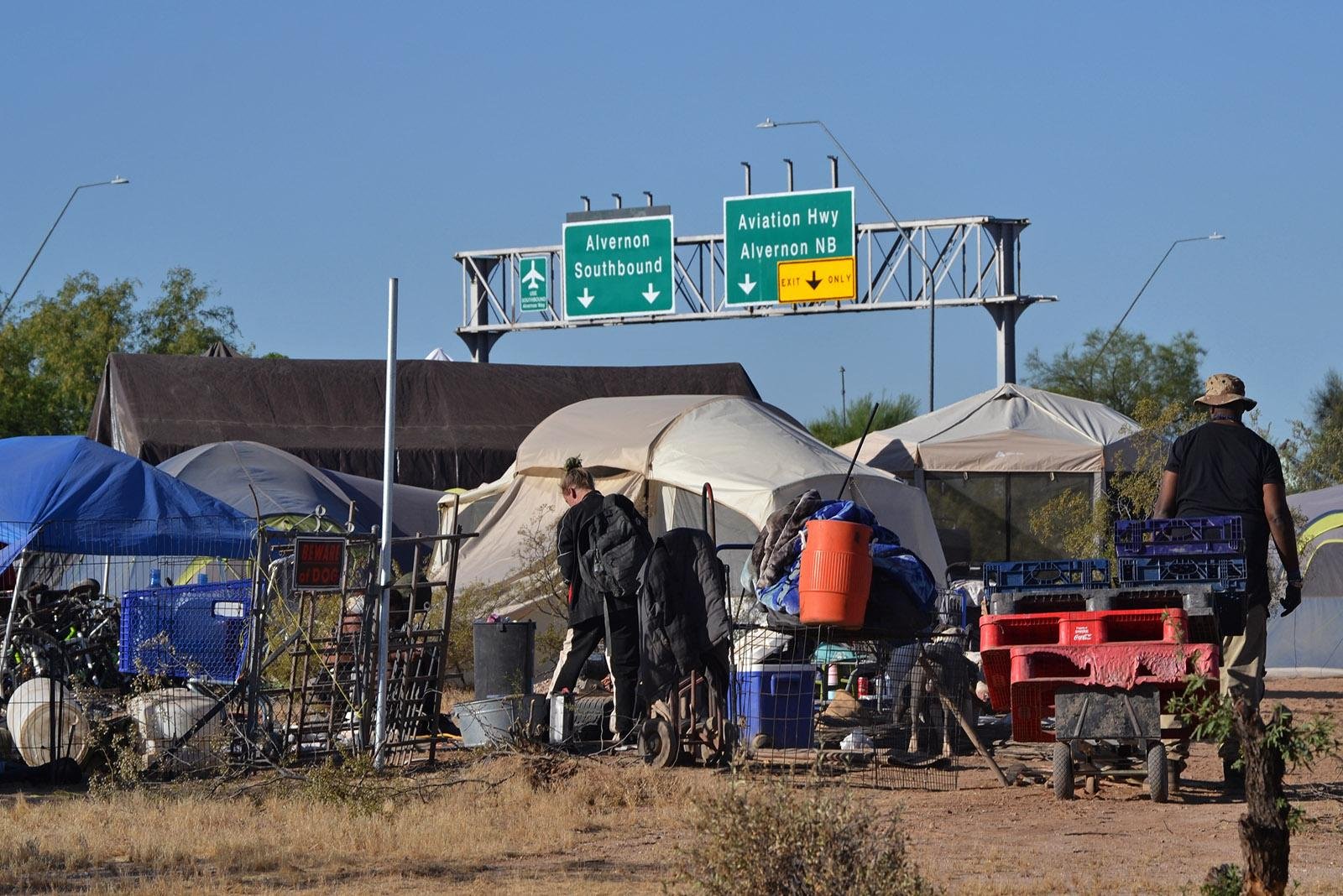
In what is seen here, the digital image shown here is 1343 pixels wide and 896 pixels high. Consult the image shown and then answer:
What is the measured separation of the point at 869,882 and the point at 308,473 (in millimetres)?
18724

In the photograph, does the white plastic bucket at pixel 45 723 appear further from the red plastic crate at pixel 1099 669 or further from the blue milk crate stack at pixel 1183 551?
the blue milk crate stack at pixel 1183 551

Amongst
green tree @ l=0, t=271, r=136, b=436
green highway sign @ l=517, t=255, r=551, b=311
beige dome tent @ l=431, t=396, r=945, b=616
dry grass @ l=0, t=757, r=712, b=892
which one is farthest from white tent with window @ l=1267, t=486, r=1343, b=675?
green tree @ l=0, t=271, r=136, b=436

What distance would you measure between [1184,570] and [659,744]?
3233mm

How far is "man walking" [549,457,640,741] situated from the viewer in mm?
11312

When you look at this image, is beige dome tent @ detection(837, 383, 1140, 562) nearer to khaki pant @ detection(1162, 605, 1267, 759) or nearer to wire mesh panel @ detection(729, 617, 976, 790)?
wire mesh panel @ detection(729, 617, 976, 790)

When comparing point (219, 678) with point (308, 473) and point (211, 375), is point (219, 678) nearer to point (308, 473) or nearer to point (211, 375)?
point (308, 473)

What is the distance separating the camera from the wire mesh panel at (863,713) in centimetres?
1026

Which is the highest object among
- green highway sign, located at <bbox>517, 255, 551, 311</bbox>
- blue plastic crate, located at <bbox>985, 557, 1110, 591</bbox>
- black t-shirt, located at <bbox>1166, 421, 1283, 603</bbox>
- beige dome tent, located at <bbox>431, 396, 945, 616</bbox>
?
green highway sign, located at <bbox>517, 255, 551, 311</bbox>

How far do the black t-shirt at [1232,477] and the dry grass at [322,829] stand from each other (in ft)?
9.68

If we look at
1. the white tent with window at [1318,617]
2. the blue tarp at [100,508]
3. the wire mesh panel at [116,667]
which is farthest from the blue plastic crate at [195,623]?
the white tent with window at [1318,617]

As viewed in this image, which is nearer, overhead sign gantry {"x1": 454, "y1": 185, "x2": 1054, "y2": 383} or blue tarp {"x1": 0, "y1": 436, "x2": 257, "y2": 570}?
blue tarp {"x1": 0, "y1": 436, "x2": 257, "y2": 570}

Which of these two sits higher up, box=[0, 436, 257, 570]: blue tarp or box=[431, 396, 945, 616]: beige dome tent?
box=[431, 396, 945, 616]: beige dome tent

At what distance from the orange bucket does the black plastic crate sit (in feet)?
4.54

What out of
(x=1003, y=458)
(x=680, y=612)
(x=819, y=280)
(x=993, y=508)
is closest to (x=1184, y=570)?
(x=680, y=612)
